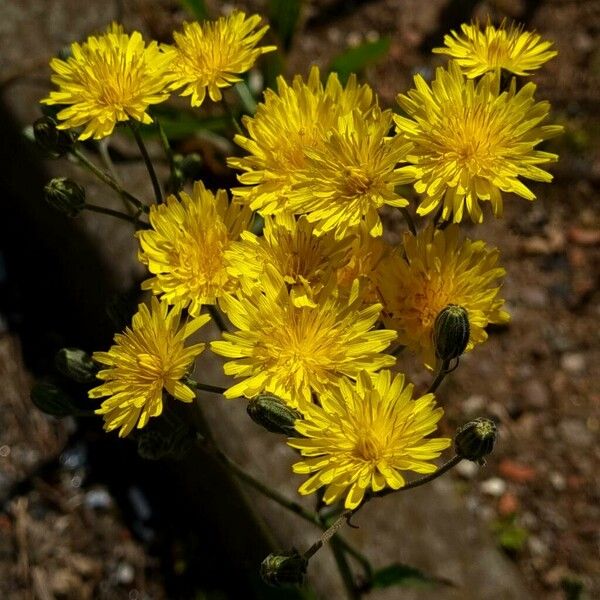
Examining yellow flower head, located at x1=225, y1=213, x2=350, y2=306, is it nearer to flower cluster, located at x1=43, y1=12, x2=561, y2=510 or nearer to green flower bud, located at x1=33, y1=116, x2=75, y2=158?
flower cluster, located at x1=43, y1=12, x2=561, y2=510

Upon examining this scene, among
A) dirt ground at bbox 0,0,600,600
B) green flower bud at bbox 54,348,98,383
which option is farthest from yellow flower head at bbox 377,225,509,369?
dirt ground at bbox 0,0,600,600

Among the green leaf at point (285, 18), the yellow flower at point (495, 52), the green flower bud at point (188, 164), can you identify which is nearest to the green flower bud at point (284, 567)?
the green flower bud at point (188, 164)

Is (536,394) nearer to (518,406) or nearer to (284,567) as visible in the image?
(518,406)

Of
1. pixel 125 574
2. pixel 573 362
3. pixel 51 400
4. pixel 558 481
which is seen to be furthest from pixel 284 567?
pixel 573 362

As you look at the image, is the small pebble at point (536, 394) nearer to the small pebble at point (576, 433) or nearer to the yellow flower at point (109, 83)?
the small pebble at point (576, 433)

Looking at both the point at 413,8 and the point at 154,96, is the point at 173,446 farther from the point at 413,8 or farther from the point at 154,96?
the point at 413,8
